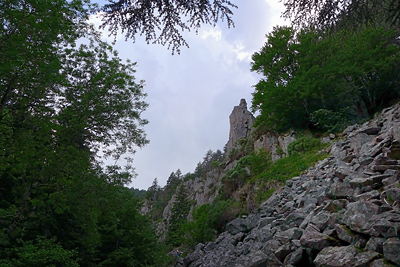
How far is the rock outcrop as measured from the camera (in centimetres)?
4403

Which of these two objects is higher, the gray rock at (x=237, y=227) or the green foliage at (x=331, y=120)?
the green foliage at (x=331, y=120)

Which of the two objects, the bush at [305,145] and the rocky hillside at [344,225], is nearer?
the rocky hillside at [344,225]

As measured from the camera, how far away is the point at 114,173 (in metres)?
8.84

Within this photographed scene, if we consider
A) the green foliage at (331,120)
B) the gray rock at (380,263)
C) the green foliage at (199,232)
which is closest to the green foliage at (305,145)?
the green foliage at (331,120)

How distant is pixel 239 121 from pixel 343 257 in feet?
142

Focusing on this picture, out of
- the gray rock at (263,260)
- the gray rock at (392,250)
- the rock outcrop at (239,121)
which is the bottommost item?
the gray rock at (263,260)

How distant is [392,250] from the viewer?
10.2 feet

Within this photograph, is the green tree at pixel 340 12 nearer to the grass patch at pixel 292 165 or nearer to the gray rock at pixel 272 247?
the gray rock at pixel 272 247

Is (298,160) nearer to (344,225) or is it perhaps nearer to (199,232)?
(199,232)

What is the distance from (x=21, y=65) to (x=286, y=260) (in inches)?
254

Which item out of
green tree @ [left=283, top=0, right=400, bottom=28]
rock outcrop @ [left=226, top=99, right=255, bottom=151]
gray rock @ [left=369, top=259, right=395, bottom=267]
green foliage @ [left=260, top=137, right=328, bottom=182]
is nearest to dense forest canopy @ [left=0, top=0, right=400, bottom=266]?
green tree @ [left=283, top=0, right=400, bottom=28]

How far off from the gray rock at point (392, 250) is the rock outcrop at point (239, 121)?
4018cm

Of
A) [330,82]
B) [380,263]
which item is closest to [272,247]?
[380,263]

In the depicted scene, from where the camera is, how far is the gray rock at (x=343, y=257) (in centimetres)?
326
